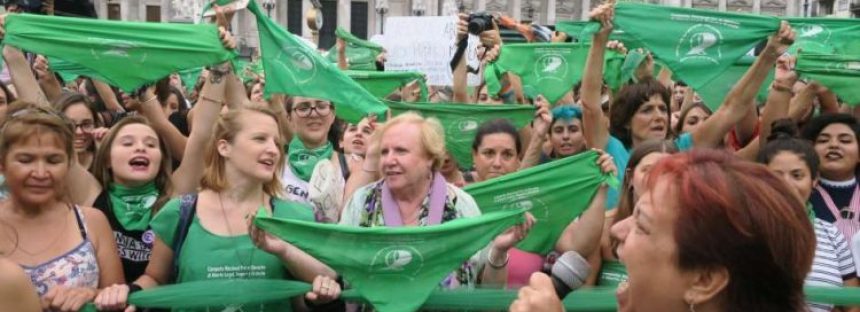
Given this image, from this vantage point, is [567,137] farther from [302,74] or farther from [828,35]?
[828,35]

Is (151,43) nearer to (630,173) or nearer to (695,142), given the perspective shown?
(630,173)

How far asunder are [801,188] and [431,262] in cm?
197

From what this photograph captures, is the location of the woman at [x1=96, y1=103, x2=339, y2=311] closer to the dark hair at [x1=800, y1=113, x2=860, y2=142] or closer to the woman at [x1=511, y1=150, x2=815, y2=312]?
the woman at [x1=511, y1=150, x2=815, y2=312]

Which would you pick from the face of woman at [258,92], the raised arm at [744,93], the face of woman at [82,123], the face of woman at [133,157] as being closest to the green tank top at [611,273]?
the raised arm at [744,93]

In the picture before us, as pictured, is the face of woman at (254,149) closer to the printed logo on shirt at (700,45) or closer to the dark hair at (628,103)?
the dark hair at (628,103)

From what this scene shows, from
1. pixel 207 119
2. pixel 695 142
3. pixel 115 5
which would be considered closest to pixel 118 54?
pixel 207 119

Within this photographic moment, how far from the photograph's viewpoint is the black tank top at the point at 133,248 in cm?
425

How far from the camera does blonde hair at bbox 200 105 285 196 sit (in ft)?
13.2

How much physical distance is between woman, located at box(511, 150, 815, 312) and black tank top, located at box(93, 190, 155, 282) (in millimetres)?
2882

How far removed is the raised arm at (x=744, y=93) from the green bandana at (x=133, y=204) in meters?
3.01

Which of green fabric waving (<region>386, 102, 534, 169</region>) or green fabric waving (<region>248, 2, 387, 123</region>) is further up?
green fabric waving (<region>248, 2, 387, 123</region>)

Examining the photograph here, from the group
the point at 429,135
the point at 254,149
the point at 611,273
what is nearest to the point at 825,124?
the point at 611,273

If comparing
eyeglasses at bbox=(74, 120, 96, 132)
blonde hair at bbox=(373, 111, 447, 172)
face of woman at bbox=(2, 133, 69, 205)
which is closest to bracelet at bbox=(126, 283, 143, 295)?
face of woman at bbox=(2, 133, 69, 205)

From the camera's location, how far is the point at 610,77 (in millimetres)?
8602
